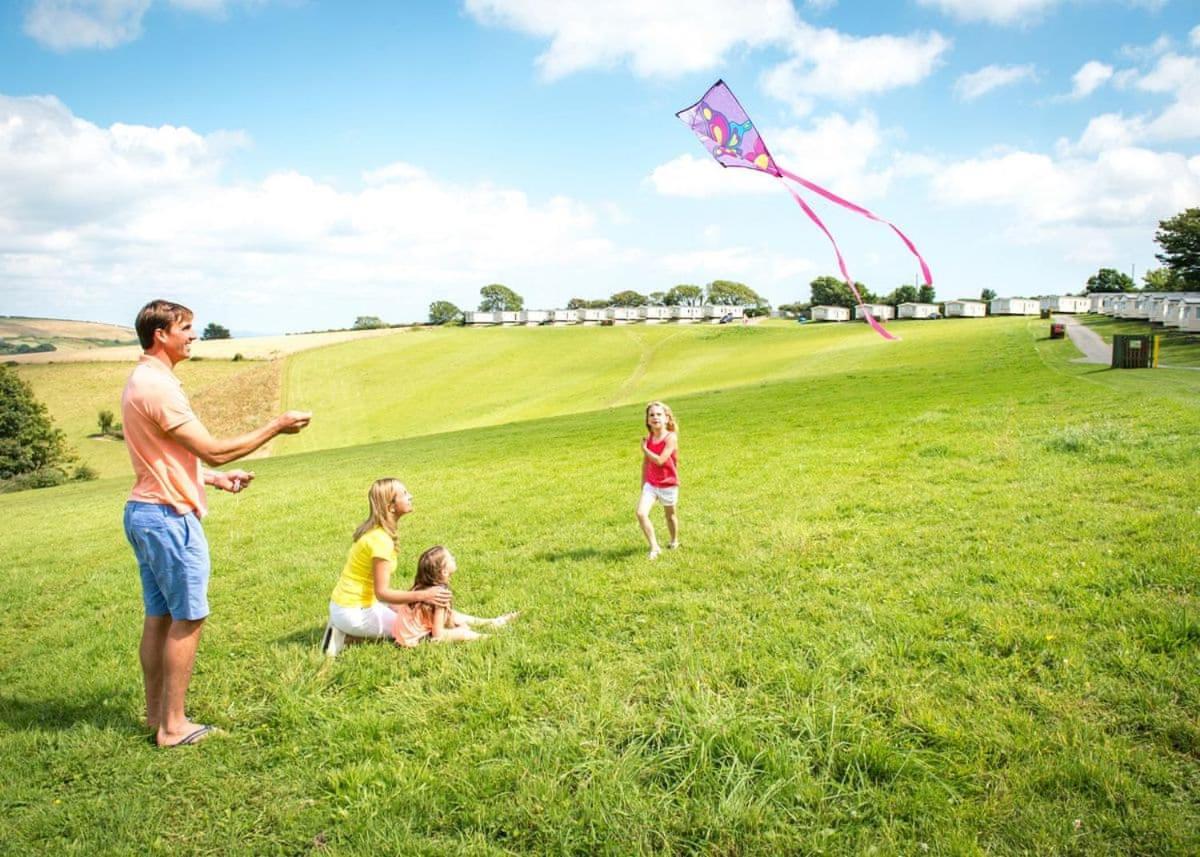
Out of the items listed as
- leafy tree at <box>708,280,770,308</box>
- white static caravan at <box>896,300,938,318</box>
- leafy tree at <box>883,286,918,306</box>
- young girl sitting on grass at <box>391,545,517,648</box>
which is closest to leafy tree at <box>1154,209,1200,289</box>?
white static caravan at <box>896,300,938,318</box>

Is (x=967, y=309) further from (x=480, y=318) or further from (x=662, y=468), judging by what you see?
(x=662, y=468)

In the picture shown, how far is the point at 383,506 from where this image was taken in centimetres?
582

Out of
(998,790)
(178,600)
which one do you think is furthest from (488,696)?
(998,790)

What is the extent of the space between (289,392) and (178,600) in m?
60.9

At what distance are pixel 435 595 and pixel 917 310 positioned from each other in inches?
3858

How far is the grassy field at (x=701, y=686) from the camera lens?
3.56m

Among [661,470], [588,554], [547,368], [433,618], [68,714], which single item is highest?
[661,470]

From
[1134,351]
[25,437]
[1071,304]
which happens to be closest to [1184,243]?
[1071,304]

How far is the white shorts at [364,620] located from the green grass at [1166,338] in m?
33.0

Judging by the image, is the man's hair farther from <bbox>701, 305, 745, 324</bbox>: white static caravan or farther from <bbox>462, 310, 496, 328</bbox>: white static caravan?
<bbox>462, 310, 496, 328</bbox>: white static caravan

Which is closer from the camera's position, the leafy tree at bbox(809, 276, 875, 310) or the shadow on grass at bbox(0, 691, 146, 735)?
the shadow on grass at bbox(0, 691, 146, 735)

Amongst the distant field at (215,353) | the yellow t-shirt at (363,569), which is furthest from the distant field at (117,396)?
the yellow t-shirt at (363,569)

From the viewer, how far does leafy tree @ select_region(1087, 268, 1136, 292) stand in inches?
4924

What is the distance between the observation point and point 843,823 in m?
3.47
